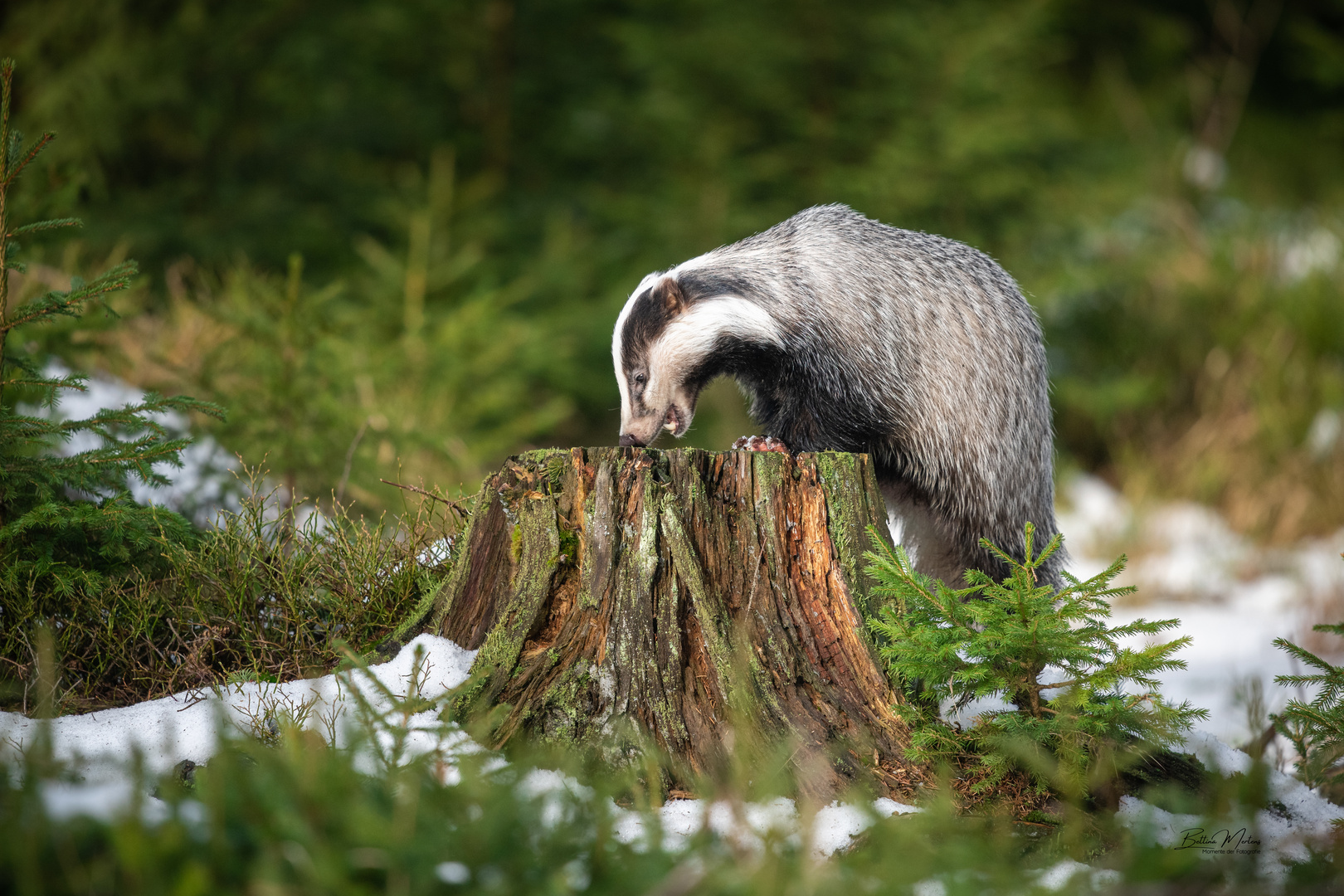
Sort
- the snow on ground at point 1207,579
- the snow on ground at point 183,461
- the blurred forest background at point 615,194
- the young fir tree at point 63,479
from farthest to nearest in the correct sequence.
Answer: the blurred forest background at point 615,194 < the snow on ground at point 1207,579 < the snow on ground at point 183,461 < the young fir tree at point 63,479

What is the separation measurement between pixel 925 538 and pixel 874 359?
805 millimetres

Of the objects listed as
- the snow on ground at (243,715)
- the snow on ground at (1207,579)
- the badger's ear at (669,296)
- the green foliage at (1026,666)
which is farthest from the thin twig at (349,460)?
the snow on ground at (1207,579)

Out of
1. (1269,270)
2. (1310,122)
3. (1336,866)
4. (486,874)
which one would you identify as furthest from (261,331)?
(1310,122)

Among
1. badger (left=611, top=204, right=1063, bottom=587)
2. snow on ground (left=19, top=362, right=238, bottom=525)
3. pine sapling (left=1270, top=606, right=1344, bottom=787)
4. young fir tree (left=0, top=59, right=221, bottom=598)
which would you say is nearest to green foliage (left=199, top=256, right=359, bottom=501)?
snow on ground (left=19, top=362, right=238, bottom=525)

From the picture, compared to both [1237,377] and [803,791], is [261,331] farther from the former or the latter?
[1237,377]

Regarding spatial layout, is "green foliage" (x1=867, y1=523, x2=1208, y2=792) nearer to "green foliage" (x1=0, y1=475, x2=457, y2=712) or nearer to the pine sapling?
the pine sapling

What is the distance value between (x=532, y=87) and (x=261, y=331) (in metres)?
6.84

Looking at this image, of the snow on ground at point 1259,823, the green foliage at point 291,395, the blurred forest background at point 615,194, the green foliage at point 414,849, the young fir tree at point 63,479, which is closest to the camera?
the green foliage at point 414,849

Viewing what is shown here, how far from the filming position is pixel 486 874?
157cm

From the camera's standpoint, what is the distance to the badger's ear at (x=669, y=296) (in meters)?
3.56

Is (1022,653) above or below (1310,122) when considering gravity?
below

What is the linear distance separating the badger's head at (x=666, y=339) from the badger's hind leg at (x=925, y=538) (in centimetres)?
85

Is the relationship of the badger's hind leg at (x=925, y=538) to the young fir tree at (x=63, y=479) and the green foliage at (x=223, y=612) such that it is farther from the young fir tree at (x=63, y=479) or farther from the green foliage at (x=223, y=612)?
the young fir tree at (x=63, y=479)

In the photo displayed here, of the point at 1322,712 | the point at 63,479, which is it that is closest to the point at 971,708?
the point at 1322,712
